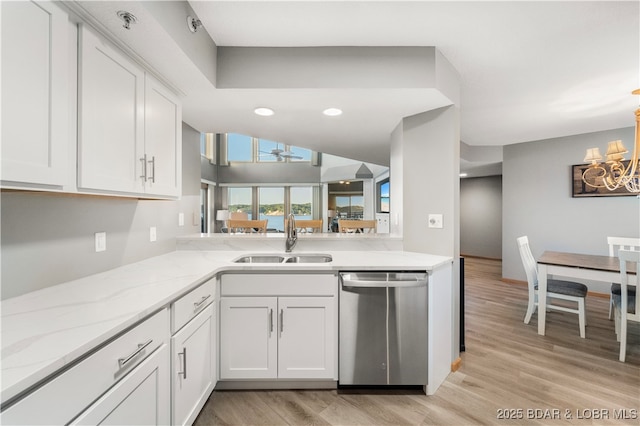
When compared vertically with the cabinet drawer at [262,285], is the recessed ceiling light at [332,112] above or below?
above

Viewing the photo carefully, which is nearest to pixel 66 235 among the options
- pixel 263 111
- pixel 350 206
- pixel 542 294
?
pixel 263 111

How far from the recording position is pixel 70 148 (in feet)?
3.59

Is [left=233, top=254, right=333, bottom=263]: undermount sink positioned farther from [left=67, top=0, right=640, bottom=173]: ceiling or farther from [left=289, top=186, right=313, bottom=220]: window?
[left=289, top=186, right=313, bottom=220]: window

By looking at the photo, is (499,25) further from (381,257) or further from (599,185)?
(599,185)

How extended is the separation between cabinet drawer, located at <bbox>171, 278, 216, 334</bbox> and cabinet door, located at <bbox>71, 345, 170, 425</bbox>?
4.9 inches

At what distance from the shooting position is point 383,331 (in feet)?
6.07

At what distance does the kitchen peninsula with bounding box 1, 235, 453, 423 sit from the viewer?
73 centimetres

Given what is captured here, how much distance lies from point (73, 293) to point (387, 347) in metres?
1.77

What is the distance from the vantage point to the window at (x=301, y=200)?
1016cm

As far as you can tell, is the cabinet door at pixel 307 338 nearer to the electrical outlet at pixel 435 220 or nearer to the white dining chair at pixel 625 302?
the electrical outlet at pixel 435 220

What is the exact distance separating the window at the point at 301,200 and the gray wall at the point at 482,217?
5.07 m

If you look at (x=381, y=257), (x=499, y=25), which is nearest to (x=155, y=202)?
(x=381, y=257)

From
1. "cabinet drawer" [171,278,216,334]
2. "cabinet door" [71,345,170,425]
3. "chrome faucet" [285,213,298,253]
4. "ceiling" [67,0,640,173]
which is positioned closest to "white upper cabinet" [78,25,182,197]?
"ceiling" [67,0,640,173]

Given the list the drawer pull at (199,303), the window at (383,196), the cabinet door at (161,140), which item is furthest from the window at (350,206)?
the drawer pull at (199,303)
